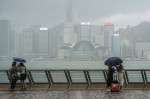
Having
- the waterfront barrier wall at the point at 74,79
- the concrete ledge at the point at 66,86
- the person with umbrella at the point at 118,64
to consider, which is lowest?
the concrete ledge at the point at 66,86

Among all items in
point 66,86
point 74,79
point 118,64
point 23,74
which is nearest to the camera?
point 118,64

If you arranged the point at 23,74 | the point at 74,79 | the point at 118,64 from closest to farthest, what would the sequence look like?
the point at 118,64 → the point at 23,74 → the point at 74,79

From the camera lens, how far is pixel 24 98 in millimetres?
13062

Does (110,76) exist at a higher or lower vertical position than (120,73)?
lower

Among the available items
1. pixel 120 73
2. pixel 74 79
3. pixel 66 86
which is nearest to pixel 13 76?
pixel 66 86

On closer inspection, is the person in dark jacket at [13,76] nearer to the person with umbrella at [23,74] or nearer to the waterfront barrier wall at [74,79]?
the person with umbrella at [23,74]

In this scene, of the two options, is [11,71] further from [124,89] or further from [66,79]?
[124,89]

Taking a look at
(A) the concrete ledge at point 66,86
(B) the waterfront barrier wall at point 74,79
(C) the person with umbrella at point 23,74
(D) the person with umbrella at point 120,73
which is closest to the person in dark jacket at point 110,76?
(D) the person with umbrella at point 120,73

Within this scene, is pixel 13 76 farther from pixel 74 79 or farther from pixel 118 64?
pixel 118 64

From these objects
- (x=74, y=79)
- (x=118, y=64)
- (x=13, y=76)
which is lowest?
(x=74, y=79)

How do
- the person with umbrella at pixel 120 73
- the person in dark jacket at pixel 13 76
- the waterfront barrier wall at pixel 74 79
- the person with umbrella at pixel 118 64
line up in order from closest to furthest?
the person with umbrella at pixel 118 64 → the person with umbrella at pixel 120 73 → the person in dark jacket at pixel 13 76 → the waterfront barrier wall at pixel 74 79

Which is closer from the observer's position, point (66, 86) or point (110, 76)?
point (110, 76)

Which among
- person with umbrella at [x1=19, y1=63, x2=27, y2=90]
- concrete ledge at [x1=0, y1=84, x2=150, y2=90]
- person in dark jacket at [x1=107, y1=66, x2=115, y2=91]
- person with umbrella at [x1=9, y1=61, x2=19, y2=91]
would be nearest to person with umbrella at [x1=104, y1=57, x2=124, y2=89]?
person in dark jacket at [x1=107, y1=66, x2=115, y2=91]

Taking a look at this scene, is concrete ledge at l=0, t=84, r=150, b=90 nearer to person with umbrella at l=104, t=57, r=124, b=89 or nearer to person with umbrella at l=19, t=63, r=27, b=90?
person with umbrella at l=19, t=63, r=27, b=90
